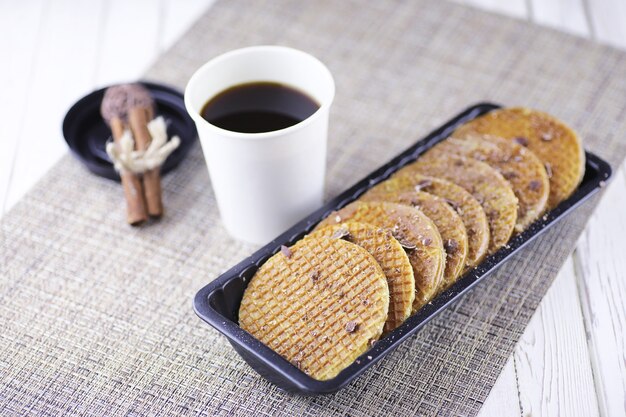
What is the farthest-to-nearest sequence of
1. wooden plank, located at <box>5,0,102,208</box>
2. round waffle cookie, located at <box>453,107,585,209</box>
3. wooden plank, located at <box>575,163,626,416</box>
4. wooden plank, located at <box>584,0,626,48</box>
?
wooden plank, located at <box>584,0,626,48</box>, wooden plank, located at <box>5,0,102,208</box>, round waffle cookie, located at <box>453,107,585,209</box>, wooden plank, located at <box>575,163,626,416</box>

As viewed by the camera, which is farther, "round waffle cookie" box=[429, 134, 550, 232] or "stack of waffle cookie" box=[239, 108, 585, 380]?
"round waffle cookie" box=[429, 134, 550, 232]

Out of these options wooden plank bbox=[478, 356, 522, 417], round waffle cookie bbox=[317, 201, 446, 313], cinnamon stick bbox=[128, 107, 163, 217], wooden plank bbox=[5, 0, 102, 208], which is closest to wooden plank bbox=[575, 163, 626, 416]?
wooden plank bbox=[478, 356, 522, 417]

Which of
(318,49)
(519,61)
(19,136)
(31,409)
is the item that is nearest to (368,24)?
(318,49)

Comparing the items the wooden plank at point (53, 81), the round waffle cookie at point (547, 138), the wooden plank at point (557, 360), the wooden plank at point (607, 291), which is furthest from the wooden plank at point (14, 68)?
the wooden plank at point (607, 291)

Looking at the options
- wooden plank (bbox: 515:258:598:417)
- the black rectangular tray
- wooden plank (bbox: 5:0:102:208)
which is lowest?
wooden plank (bbox: 5:0:102:208)

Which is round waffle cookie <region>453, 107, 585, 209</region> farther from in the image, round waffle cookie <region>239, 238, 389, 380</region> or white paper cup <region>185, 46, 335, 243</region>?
round waffle cookie <region>239, 238, 389, 380</region>

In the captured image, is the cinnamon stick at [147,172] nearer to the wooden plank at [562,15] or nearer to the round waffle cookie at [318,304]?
the round waffle cookie at [318,304]

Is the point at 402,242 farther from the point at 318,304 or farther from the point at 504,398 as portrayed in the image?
A: the point at 504,398
